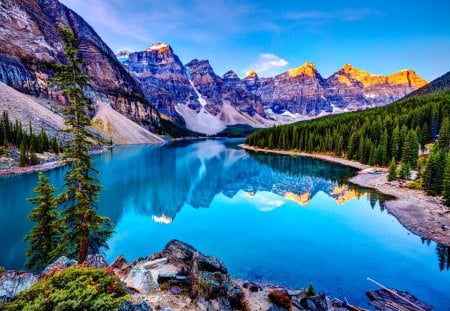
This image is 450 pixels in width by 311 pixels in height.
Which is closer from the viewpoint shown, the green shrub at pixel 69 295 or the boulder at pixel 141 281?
the green shrub at pixel 69 295

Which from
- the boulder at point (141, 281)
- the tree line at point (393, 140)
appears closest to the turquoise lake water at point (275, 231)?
the boulder at point (141, 281)

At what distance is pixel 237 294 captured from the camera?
12.5 m

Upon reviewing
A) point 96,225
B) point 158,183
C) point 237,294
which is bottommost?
point 158,183

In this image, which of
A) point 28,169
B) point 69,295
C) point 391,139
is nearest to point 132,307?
point 69,295

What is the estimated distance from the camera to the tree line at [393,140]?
41844mm

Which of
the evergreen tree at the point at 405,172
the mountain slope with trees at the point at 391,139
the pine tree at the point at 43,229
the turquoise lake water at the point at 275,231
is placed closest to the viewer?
the pine tree at the point at 43,229

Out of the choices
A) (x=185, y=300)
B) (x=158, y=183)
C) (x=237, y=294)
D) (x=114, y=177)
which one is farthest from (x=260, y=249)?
(x=114, y=177)

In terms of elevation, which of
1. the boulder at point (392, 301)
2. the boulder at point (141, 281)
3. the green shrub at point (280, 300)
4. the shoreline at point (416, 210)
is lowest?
the boulder at point (392, 301)

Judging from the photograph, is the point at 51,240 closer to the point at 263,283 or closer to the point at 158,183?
the point at 263,283

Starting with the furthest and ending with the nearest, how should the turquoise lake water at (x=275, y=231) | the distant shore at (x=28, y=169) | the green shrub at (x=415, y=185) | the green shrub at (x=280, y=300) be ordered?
1. the distant shore at (x=28, y=169)
2. the green shrub at (x=415, y=185)
3. the turquoise lake water at (x=275, y=231)
4. the green shrub at (x=280, y=300)

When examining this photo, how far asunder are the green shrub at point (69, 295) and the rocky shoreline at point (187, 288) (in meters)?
1.41

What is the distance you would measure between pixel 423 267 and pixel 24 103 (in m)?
129

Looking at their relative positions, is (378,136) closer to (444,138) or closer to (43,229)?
(444,138)

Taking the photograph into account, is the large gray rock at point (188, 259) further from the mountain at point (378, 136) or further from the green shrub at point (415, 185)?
the mountain at point (378, 136)
